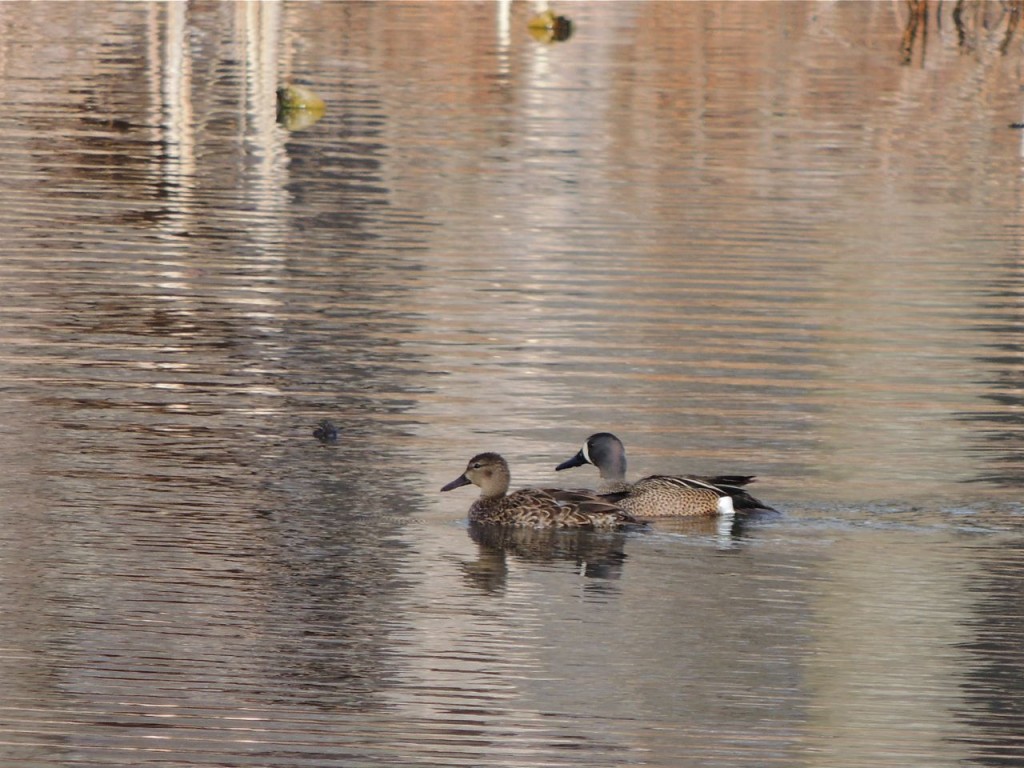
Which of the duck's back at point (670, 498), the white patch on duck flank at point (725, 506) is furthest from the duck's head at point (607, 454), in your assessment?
the white patch on duck flank at point (725, 506)

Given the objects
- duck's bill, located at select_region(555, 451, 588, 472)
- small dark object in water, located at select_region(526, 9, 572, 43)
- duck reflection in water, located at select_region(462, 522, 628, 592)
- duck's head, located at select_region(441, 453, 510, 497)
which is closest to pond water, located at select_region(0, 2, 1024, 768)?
duck reflection in water, located at select_region(462, 522, 628, 592)

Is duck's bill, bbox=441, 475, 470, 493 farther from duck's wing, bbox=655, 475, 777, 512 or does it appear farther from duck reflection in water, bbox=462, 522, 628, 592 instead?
duck's wing, bbox=655, 475, 777, 512

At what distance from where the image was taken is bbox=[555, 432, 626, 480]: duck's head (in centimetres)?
1333

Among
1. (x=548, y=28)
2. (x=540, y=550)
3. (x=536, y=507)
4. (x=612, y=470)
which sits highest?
(x=548, y=28)

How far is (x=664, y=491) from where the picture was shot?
12945 mm

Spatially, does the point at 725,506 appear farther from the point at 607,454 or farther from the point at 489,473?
the point at 489,473

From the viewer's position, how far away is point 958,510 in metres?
13.1

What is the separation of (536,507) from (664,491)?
747mm

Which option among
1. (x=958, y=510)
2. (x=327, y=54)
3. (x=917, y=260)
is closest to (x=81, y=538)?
(x=958, y=510)

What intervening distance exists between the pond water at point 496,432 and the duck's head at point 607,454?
1.66ft

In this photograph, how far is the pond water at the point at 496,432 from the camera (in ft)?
31.6

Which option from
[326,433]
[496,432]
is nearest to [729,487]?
[496,432]

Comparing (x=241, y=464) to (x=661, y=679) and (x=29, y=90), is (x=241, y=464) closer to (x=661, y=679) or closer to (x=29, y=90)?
(x=661, y=679)

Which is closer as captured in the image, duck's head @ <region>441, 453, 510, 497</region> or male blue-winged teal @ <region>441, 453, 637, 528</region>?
male blue-winged teal @ <region>441, 453, 637, 528</region>
